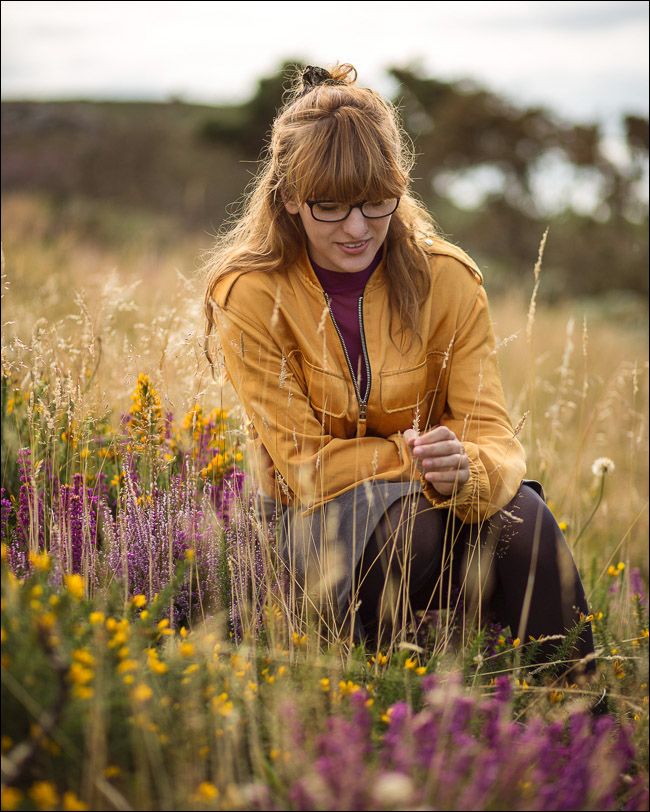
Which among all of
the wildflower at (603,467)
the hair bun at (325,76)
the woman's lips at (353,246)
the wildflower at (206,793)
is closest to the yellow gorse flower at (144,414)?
the woman's lips at (353,246)

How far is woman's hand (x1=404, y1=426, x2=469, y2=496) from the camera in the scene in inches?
77.6

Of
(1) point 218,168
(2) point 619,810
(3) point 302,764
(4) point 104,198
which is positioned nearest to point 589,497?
(2) point 619,810

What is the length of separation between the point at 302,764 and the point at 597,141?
13.9m

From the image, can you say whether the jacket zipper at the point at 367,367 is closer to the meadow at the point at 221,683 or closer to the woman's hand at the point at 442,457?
the woman's hand at the point at 442,457

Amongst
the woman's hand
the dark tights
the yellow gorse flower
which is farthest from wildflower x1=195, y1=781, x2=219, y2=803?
the yellow gorse flower

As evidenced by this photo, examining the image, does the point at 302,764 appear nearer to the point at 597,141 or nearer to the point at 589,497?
the point at 589,497

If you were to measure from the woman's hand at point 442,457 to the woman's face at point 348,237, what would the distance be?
1.91 ft

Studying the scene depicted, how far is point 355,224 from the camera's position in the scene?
7.14ft

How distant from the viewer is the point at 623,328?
1059cm

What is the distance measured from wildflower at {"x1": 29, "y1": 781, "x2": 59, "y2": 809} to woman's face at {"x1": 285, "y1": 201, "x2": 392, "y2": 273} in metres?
1.56

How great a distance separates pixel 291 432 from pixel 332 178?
73cm

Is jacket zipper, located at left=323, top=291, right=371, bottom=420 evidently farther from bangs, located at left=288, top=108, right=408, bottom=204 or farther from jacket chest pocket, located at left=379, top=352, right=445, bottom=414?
bangs, located at left=288, top=108, right=408, bottom=204

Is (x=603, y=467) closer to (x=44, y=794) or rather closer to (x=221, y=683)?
(x=221, y=683)

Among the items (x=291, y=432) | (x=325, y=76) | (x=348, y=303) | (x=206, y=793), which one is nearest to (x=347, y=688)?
(x=206, y=793)
